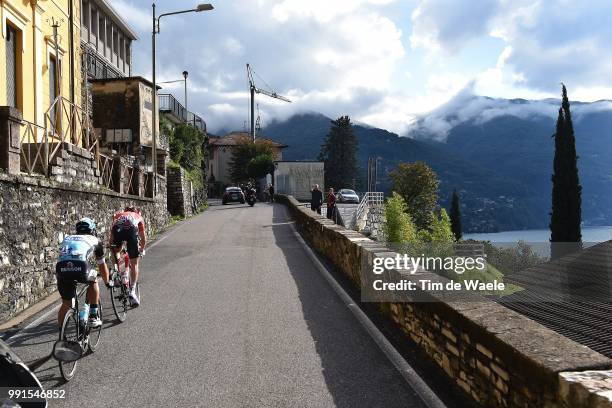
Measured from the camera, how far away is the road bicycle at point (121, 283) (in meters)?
8.06

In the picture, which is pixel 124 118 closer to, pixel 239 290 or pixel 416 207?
pixel 239 290

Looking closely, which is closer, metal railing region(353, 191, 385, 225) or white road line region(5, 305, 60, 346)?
white road line region(5, 305, 60, 346)

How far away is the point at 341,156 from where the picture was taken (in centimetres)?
9400

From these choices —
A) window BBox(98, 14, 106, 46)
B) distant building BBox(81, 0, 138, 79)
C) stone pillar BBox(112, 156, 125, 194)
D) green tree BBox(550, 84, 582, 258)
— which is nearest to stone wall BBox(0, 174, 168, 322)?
stone pillar BBox(112, 156, 125, 194)

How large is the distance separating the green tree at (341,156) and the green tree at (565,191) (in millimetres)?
42667

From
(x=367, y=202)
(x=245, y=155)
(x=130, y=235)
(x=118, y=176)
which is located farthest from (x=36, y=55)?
(x=245, y=155)

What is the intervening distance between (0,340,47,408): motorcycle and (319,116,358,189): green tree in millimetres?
87582

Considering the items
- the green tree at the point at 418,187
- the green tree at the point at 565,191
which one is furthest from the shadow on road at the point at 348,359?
the green tree at the point at 418,187

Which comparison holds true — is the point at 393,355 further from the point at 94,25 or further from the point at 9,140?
the point at 94,25

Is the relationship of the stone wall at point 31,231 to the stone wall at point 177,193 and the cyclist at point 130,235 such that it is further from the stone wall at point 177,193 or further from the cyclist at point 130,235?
the stone wall at point 177,193

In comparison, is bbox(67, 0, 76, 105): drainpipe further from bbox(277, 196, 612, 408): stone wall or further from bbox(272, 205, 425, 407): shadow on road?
bbox(277, 196, 612, 408): stone wall

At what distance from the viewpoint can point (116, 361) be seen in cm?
623

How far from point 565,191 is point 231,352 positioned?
48.1 m

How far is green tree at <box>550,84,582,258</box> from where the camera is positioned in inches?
1880
